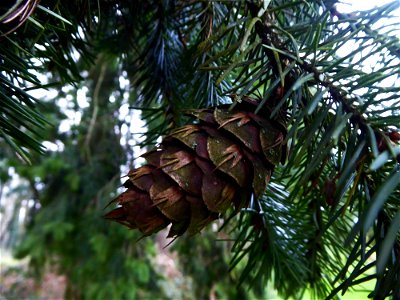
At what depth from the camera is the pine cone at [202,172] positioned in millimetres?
258

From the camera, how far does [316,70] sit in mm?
280

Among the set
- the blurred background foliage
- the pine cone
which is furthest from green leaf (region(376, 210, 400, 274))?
the pine cone

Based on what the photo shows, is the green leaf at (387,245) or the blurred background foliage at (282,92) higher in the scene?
the blurred background foliage at (282,92)

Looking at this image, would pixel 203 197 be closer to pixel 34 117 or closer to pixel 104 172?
pixel 34 117

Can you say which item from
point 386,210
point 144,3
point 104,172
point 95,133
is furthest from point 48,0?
point 95,133

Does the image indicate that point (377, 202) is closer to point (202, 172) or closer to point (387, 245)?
point (387, 245)

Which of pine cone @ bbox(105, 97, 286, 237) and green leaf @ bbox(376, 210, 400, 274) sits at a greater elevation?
pine cone @ bbox(105, 97, 286, 237)

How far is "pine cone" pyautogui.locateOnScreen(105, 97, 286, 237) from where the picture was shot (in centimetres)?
26

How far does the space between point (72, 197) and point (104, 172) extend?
0.28 m

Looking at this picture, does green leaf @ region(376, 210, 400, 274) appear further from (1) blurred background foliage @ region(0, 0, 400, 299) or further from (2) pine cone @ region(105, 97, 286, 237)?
(2) pine cone @ region(105, 97, 286, 237)

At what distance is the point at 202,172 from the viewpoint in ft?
0.88

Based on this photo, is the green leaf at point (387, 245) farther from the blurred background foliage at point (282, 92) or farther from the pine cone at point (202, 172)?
the pine cone at point (202, 172)

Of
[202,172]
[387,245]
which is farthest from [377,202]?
[202,172]

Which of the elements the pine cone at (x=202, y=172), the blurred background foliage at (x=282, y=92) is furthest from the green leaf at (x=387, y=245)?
the pine cone at (x=202, y=172)
